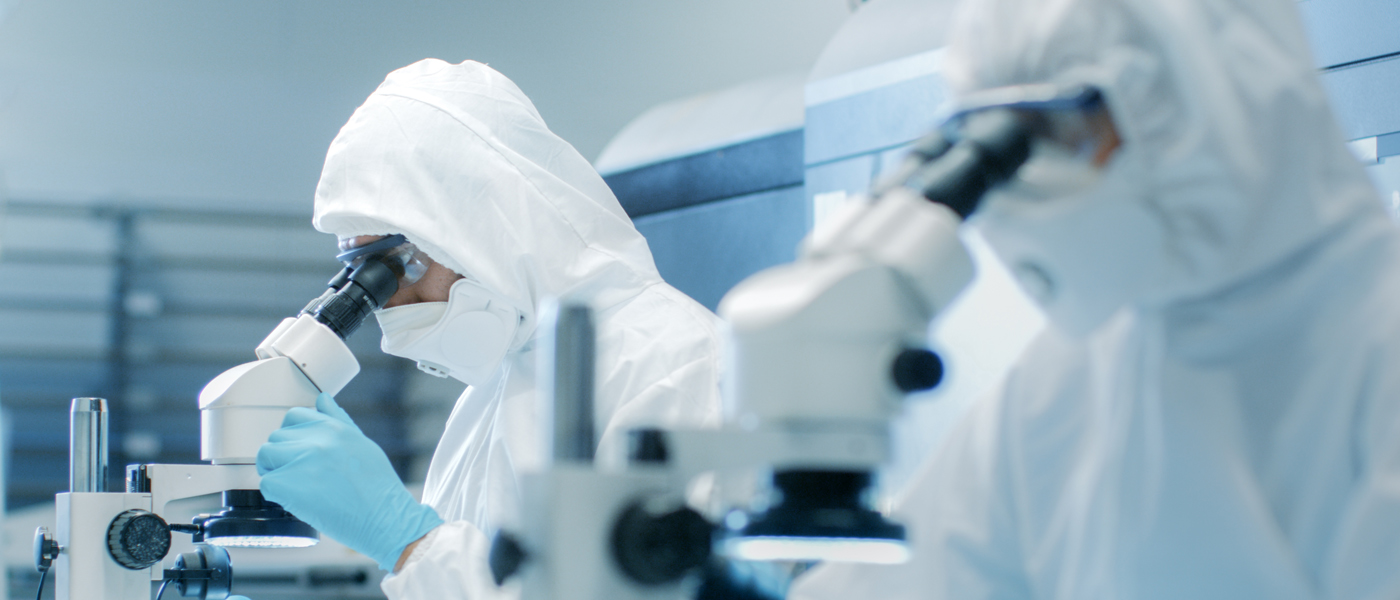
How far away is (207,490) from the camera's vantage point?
1.42 metres

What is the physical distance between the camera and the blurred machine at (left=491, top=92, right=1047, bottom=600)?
53cm

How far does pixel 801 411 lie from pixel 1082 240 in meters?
0.24

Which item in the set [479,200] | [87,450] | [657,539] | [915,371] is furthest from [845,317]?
[87,450]

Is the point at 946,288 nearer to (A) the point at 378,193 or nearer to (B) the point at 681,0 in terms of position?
(A) the point at 378,193

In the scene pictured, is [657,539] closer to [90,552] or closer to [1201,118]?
[1201,118]

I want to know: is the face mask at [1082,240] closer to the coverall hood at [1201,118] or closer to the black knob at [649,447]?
the coverall hood at [1201,118]

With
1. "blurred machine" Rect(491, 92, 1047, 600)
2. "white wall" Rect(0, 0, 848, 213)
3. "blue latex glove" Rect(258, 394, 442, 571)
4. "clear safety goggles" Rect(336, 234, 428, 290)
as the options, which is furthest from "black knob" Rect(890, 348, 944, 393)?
"white wall" Rect(0, 0, 848, 213)

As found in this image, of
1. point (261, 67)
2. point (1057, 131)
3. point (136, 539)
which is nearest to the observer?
point (1057, 131)

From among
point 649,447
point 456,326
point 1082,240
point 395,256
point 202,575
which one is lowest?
point 202,575

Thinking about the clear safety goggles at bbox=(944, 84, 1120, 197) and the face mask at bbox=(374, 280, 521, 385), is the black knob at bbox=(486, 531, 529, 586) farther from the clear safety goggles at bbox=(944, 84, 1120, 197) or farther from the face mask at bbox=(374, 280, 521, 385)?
the face mask at bbox=(374, 280, 521, 385)

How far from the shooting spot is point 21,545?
3275mm

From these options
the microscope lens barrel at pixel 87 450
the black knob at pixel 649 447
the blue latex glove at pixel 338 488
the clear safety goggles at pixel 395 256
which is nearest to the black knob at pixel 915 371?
the black knob at pixel 649 447

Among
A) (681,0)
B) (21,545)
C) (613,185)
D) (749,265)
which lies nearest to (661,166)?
(613,185)

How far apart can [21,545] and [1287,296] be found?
363cm
